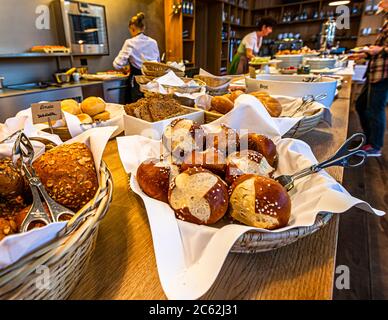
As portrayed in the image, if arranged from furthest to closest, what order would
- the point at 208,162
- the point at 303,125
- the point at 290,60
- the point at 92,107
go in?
the point at 290,60
the point at 92,107
the point at 303,125
the point at 208,162

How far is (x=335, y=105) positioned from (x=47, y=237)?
65.3 inches

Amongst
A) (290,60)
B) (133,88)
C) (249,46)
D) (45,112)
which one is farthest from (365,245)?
(249,46)

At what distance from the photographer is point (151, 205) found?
1.47 feet

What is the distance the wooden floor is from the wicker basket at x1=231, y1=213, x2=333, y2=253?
0.63 meters

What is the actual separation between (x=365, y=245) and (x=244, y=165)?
4.92ft

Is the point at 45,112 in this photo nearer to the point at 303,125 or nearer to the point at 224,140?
the point at 224,140

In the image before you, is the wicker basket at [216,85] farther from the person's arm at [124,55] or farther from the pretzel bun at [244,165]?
the person's arm at [124,55]

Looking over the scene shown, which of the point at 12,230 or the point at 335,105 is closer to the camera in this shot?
the point at 12,230

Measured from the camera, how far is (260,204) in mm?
406

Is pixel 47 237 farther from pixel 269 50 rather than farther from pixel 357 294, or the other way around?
pixel 269 50

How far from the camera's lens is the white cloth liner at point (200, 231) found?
0.35m

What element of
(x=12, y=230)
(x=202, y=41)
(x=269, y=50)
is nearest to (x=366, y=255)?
(x=12, y=230)

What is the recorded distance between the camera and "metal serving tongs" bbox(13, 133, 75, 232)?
38 cm

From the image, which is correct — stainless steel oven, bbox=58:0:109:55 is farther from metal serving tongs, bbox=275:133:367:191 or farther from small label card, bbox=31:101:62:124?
metal serving tongs, bbox=275:133:367:191
